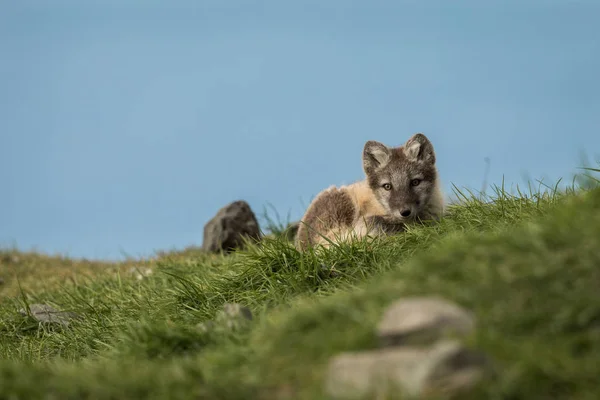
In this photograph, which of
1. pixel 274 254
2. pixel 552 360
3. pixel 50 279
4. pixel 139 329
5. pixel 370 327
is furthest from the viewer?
pixel 50 279

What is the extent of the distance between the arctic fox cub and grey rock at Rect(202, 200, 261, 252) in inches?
174

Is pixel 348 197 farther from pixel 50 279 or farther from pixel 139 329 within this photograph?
pixel 50 279

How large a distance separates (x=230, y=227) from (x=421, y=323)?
985 cm

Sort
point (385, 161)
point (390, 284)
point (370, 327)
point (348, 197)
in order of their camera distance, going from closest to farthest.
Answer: point (370, 327) → point (390, 284) → point (385, 161) → point (348, 197)

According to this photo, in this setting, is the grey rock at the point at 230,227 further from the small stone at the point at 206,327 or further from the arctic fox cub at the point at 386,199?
the small stone at the point at 206,327

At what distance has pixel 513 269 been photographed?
4586 mm

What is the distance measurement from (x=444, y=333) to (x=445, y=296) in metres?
0.42

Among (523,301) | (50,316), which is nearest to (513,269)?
(523,301)

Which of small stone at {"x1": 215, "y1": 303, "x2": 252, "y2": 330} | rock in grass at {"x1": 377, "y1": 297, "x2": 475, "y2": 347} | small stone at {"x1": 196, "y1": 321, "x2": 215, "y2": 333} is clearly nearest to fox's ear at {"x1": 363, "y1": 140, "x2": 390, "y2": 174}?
small stone at {"x1": 215, "y1": 303, "x2": 252, "y2": 330}

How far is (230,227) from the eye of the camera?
1368cm

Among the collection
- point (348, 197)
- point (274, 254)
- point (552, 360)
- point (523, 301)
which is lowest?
point (552, 360)

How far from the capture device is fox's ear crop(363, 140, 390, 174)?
8.80m

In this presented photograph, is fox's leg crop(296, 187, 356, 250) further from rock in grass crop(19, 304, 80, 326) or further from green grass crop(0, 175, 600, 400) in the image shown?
green grass crop(0, 175, 600, 400)

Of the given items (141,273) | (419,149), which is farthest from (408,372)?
(141,273)
